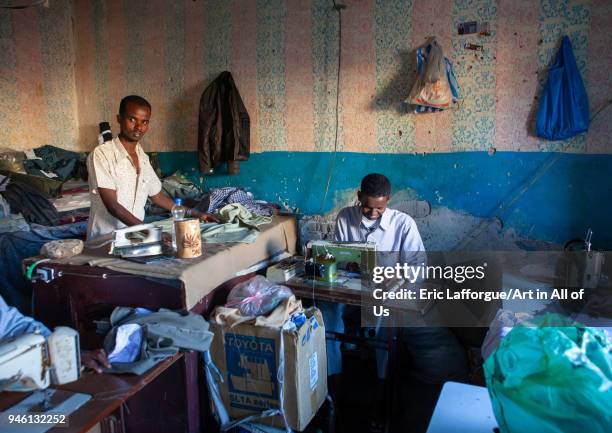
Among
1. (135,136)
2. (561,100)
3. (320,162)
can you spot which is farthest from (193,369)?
(561,100)

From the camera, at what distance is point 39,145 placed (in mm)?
4359

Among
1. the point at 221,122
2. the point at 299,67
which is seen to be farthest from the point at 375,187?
the point at 221,122

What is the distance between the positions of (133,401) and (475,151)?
2.57 metres

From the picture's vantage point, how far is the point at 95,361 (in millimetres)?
1557

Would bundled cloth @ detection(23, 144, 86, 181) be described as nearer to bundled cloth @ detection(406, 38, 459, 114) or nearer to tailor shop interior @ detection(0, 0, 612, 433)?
tailor shop interior @ detection(0, 0, 612, 433)

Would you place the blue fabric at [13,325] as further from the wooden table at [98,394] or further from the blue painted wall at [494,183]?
the blue painted wall at [494,183]

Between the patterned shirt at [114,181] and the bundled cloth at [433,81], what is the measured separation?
1854mm

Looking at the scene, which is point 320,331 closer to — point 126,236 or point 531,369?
point 126,236

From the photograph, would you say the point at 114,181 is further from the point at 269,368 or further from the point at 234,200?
the point at 269,368

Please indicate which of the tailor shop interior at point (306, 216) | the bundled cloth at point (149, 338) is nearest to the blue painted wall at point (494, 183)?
the tailor shop interior at point (306, 216)

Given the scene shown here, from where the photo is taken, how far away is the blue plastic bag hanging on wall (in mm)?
2799

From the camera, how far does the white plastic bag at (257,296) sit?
223 centimetres

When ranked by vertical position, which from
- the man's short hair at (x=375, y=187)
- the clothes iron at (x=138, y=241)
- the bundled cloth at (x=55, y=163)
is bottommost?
the clothes iron at (x=138, y=241)

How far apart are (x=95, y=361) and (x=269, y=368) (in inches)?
32.1
